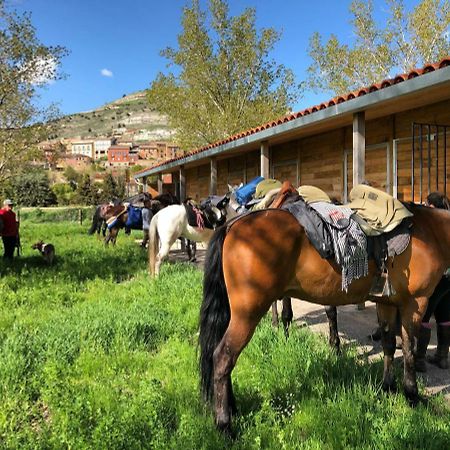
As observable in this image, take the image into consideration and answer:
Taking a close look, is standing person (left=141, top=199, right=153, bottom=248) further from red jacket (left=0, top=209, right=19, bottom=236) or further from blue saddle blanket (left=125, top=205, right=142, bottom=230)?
red jacket (left=0, top=209, right=19, bottom=236)

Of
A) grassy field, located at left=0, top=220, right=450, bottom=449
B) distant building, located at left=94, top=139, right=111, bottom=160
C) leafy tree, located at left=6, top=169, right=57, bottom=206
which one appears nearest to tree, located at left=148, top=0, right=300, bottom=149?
grassy field, located at left=0, top=220, right=450, bottom=449

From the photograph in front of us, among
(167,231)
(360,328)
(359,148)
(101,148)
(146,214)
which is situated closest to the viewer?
(360,328)

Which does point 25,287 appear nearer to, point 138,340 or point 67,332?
point 67,332

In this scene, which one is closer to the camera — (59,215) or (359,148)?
(359,148)

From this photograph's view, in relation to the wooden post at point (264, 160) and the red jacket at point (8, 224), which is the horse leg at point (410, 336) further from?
the red jacket at point (8, 224)

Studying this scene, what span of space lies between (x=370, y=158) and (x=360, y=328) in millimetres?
4295

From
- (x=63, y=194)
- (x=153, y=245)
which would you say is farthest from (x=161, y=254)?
(x=63, y=194)

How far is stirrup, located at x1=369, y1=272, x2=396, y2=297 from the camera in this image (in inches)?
127

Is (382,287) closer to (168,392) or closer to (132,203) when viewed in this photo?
(168,392)

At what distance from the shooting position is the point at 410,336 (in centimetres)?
327

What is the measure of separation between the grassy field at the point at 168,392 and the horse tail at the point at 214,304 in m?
0.46

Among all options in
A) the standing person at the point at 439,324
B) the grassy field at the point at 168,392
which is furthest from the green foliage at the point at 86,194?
the standing person at the point at 439,324

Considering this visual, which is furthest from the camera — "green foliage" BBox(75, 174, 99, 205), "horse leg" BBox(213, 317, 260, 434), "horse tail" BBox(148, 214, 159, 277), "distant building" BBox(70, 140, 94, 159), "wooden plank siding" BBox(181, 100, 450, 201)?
"distant building" BBox(70, 140, 94, 159)

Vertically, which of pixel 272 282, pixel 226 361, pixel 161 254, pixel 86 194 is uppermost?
pixel 86 194
